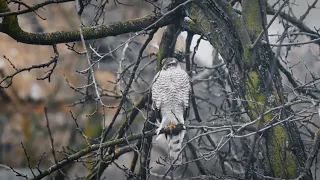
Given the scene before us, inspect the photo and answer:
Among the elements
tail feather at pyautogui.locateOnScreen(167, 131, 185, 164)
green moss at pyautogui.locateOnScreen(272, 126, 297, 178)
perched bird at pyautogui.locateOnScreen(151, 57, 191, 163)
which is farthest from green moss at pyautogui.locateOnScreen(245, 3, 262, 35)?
tail feather at pyautogui.locateOnScreen(167, 131, 185, 164)

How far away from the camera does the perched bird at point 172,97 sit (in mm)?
4359

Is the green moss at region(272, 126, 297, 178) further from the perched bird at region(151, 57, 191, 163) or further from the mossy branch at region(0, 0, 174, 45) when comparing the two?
the perched bird at region(151, 57, 191, 163)

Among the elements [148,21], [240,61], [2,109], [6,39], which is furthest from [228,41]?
[2,109]

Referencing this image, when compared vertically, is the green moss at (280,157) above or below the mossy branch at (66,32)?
below

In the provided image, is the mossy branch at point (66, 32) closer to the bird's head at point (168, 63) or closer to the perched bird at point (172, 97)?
the bird's head at point (168, 63)

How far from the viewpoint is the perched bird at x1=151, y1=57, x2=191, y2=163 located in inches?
172

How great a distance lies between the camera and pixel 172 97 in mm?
4473

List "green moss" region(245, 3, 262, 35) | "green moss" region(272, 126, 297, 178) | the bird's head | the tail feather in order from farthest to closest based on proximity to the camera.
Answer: the tail feather → the bird's head → "green moss" region(245, 3, 262, 35) → "green moss" region(272, 126, 297, 178)

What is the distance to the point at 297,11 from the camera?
639 centimetres

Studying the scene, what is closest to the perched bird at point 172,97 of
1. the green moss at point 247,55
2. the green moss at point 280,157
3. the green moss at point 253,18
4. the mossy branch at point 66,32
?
the mossy branch at point 66,32

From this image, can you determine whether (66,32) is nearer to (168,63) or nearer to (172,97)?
(168,63)

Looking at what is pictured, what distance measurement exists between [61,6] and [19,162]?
299cm

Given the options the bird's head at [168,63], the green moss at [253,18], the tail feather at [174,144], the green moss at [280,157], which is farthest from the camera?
the tail feather at [174,144]

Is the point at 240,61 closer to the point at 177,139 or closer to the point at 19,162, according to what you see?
the point at 177,139
